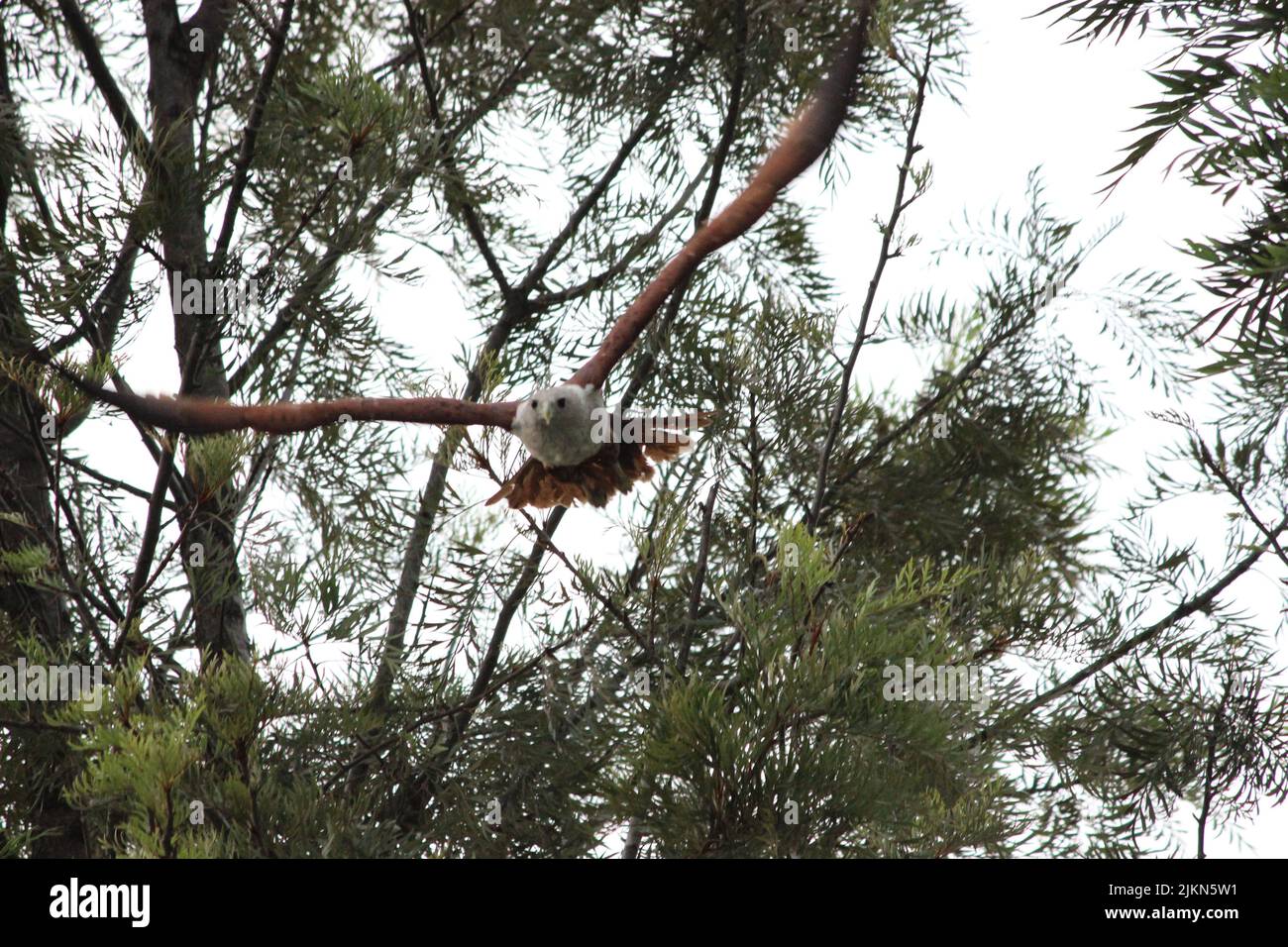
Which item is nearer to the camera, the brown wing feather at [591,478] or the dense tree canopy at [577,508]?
the dense tree canopy at [577,508]

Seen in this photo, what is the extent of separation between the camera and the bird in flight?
109 inches

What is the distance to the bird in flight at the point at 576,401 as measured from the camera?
109 inches

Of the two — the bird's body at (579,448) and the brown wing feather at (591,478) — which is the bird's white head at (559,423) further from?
the brown wing feather at (591,478)

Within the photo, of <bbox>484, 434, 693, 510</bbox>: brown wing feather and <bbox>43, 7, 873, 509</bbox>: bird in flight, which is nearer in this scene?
<bbox>43, 7, 873, 509</bbox>: bird in flight

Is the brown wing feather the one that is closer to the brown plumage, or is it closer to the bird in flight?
the brown plumage

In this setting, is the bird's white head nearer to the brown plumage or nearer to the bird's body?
the bird's body

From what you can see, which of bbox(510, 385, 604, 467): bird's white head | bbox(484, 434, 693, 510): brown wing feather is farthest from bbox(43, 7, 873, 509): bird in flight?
bbox(484, 434, 693, 510): brown wing feather

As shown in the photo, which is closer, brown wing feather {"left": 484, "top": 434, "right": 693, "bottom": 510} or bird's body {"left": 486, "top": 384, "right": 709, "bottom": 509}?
bird's body {"left": 486, "top": 384, "right": 709, "bottom": 509}

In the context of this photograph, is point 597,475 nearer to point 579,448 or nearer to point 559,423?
point 579,448

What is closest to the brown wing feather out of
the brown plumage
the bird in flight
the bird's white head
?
the brown plumage

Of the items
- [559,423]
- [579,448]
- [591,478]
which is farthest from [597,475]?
[559,423]

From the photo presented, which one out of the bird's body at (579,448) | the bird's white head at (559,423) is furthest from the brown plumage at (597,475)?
the bird's white head at (559,423)

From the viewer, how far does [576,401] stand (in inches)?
118
